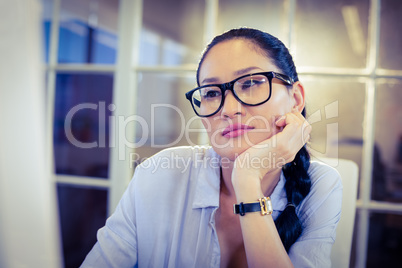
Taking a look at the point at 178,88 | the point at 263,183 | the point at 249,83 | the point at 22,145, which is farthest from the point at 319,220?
the point at 178,88

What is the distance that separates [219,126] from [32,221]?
722 mm

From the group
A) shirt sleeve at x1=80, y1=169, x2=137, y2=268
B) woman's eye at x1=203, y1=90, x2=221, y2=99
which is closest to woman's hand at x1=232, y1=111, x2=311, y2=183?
woman's eye at x1=203, y1=90, x2=221, y2=99

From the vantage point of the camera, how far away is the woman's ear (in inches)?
40.1

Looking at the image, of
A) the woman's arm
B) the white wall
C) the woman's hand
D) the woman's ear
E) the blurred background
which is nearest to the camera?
the white wall

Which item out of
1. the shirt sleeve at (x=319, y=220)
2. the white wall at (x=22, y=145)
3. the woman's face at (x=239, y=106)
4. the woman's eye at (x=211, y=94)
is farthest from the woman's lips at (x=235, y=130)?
the white wall at (x=22, y=145)

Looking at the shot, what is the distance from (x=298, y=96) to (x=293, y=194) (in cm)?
37

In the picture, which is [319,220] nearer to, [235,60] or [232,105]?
[232,105]

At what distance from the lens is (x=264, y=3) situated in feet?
5.14

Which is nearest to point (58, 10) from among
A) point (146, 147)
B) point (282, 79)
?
point (146, 147)

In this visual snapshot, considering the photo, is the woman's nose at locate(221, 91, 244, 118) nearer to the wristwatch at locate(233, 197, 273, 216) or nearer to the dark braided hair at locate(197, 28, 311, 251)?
the dark braided hair at locate(197, 28, 311, 251)

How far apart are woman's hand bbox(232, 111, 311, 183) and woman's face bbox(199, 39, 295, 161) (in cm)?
3

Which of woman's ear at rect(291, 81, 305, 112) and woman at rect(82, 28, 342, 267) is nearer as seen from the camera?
woman at rect(82, 28, 342, 267)

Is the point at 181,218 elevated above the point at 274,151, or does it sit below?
below

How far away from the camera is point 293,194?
99 cm
